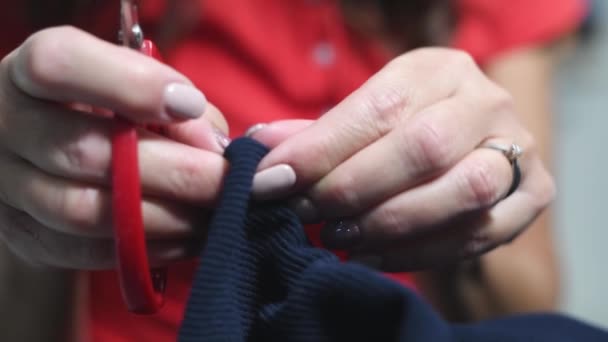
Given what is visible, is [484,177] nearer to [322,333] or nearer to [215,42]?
[322,333]

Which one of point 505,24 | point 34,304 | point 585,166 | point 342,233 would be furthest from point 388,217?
point 585,166

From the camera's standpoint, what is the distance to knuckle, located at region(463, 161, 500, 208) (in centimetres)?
28

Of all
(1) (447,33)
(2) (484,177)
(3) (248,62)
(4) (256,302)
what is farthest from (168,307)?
(1) (447,33)

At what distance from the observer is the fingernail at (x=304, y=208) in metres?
0.26

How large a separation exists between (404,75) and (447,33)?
1.22 ft

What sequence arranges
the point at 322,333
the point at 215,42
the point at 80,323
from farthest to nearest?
the point at 215,42 → the point at 80,323 → the point at 322,333

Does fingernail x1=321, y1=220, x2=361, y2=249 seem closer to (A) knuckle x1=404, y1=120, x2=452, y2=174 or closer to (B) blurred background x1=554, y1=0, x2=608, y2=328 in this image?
(A) knuckle x1=404, y1=120, x2=452, y2=174

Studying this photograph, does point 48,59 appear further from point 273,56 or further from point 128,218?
point 273,56

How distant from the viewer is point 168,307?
311 mm

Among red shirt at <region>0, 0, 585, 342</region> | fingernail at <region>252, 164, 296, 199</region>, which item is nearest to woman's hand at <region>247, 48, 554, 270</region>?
fingernail at <region>252, 164, 296, 199</region>

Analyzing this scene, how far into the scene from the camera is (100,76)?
0.22 m

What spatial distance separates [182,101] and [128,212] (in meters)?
0.05

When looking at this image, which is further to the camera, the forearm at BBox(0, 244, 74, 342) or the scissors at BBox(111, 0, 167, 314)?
the forearm at BBox(0, 244, 74, 342)

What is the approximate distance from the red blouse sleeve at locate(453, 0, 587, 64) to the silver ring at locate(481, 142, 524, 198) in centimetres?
35
